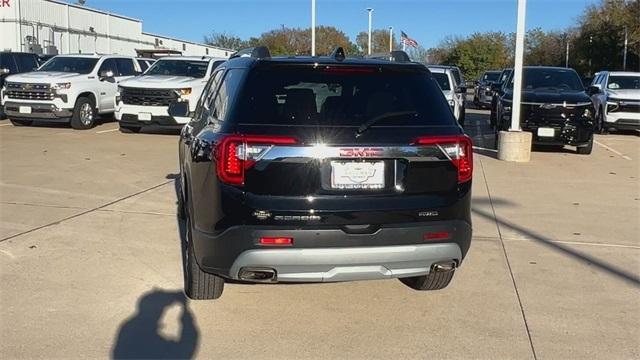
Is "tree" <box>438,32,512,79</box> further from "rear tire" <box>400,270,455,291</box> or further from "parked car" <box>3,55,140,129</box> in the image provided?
"rear tire" <box>400,270,455,291</box>

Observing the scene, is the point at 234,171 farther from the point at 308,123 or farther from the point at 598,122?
the point at 598,122

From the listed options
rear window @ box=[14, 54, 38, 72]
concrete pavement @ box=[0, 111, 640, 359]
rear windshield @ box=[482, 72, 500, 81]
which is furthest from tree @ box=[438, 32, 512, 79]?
concrete pavement @ box=[0, 111, 640, 359]

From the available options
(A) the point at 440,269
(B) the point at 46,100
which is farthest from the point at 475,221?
(B) the point at 46,100

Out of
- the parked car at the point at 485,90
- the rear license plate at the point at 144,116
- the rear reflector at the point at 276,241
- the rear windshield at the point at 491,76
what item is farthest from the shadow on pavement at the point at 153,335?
the rear windshield at the point at 491,76

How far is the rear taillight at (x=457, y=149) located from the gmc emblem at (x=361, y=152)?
10.5 inches

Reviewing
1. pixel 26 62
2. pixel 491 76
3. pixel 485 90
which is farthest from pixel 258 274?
pixel 491 76

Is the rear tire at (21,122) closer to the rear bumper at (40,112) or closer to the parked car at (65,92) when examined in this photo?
the parked car at (65,92)

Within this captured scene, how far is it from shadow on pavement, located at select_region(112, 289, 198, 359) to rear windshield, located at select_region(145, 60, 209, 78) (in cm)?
1190

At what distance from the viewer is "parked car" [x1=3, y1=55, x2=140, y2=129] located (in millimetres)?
15602

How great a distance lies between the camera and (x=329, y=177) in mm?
4008

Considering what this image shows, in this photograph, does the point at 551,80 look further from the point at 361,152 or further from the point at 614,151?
the point at 361,152

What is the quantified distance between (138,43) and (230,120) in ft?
186

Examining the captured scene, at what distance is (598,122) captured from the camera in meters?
18.6

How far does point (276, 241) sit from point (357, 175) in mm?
645
